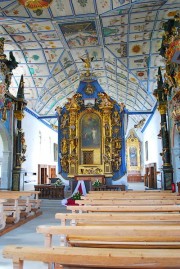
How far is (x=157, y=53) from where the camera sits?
15.2 metres

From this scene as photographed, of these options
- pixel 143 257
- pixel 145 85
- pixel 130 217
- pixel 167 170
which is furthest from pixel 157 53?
pixel 143 257

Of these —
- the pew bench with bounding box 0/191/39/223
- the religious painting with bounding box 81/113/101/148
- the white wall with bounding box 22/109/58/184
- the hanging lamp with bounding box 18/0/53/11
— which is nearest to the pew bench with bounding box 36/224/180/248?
the pew bench with bounding box 0/191/39/223

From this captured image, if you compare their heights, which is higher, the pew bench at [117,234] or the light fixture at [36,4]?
the light fixture at [36,4]

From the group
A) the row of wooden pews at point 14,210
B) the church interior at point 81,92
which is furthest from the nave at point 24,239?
the row of wooden pews at point 14,210

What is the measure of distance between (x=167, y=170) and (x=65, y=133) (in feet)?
25.3

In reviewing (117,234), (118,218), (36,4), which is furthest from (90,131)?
→ (117,234)

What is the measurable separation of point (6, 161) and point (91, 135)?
5.80m

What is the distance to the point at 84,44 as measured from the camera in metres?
15.6

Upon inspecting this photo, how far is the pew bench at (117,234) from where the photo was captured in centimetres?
261

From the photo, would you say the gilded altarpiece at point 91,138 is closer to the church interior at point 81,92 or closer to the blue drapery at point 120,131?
the church interior at point 81,92

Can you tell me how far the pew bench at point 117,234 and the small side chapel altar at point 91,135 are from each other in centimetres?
1398

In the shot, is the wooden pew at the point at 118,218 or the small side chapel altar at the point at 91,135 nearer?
the wooden pew at the point at 118,218

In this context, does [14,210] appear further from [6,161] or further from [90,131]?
[90,131]

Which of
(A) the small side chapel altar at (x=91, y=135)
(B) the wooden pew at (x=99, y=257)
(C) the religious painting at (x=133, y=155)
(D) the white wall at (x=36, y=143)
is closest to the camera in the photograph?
(B) the wooden pew at (x=99, y=257)
